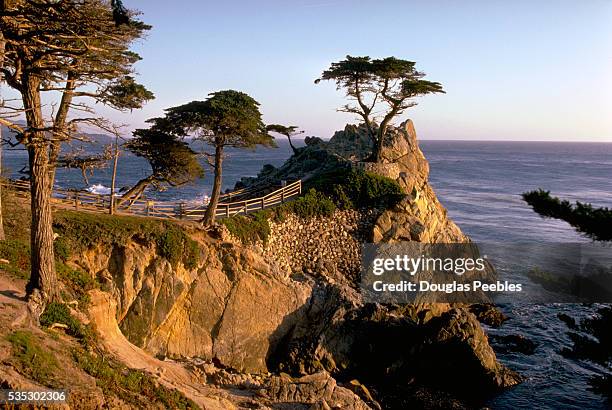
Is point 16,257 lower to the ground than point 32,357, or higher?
higher

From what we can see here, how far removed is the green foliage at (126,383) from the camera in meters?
11.1

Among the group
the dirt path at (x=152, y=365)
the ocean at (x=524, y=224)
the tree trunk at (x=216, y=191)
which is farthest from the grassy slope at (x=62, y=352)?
the tree trunk at (x=216, y=191)

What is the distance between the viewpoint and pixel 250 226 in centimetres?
2498

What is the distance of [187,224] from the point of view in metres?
22.1

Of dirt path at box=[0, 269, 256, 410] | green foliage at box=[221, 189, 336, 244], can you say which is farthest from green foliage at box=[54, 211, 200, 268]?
green foliage at box=[221, 189, 336, 244]

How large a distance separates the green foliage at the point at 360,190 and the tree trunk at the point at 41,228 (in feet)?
64.5

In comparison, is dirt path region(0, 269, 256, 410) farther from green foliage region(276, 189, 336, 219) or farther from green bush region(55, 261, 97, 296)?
green foliage region(276, 189, 336, 219)

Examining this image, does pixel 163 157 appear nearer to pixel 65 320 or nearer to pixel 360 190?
pixel 65 320

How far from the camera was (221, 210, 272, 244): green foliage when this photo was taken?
78.8 feet

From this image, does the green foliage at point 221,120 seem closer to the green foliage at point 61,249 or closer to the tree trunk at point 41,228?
the green foliage at point 61,249

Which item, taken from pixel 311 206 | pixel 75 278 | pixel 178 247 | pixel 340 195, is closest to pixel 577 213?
pixel 75 278

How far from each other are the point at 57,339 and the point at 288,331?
12.4 metres

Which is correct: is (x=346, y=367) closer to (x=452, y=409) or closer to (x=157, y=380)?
(x=452, y=409)

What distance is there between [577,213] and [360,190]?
2166 cm
